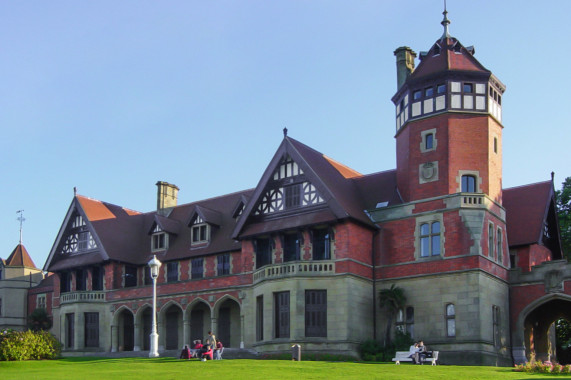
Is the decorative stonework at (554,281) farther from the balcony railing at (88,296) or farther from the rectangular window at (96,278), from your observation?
the rectangular window at (96,278)

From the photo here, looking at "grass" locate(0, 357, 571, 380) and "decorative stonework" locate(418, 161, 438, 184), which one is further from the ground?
"decorative stonework" locate(418, 161, 438, 184)

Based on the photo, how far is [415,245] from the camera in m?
42.5

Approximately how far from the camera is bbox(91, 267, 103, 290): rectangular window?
54.7m

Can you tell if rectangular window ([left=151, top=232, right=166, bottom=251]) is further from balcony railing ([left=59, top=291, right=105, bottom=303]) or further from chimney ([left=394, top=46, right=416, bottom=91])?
chimney ([left=394, top=46, right=416, bottom=91])

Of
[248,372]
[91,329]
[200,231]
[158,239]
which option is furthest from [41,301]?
[248,372]

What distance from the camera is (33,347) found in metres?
39.3

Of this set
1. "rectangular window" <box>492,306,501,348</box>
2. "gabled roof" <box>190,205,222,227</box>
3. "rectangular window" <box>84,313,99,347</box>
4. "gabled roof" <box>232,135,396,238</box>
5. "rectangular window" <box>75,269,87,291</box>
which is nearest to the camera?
"rectangular window" <box>492,306,501,348</box>

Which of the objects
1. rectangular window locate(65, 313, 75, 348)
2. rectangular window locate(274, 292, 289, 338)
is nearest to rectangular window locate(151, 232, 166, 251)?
rectangular window locate(65, 313, 75, 348)

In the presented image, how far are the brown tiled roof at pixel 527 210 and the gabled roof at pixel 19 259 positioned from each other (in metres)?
43.1

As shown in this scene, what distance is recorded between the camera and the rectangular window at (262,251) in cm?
4581

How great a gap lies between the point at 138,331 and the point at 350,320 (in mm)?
17607

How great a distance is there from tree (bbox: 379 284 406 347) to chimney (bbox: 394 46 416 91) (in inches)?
475

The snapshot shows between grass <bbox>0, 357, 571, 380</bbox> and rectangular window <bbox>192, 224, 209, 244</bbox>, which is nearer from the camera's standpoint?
grass <bbox>0, 357, 571, 380</bbox>

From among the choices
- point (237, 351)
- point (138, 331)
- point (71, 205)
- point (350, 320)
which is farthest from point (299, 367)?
point (71, 205)
